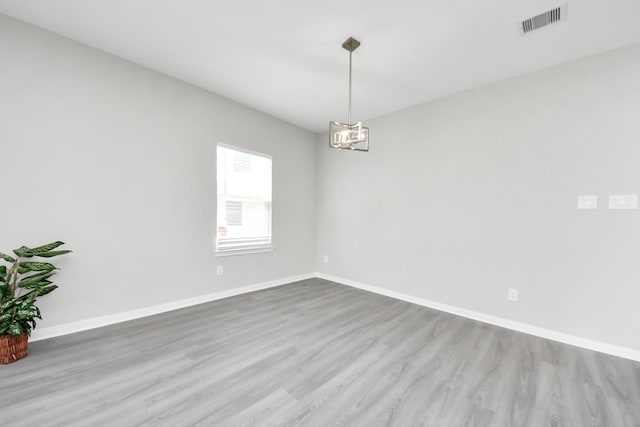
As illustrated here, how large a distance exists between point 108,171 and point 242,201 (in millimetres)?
1659

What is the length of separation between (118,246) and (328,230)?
3.13 meters

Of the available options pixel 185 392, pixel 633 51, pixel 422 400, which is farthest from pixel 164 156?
pixel 633 51

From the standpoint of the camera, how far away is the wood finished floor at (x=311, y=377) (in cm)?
154

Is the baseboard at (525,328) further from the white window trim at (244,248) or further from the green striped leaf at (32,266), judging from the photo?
the green striped leaf at (32,266)

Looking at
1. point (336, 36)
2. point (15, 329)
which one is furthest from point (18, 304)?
point (336, 36)

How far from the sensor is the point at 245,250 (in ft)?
12.7

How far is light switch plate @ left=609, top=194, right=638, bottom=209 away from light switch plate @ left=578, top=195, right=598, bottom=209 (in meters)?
0.09

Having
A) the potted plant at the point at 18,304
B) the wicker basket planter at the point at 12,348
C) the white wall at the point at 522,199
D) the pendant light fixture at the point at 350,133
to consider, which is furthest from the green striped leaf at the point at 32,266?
the white wall at the point at 522,199

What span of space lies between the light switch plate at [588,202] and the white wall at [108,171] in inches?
159

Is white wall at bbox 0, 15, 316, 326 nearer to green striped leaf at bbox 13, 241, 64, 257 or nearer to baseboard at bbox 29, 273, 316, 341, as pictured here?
baseboard at bbox 29, 273, 316, 341

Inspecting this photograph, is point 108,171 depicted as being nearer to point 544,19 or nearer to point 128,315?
point 128,315

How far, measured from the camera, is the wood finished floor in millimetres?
1538

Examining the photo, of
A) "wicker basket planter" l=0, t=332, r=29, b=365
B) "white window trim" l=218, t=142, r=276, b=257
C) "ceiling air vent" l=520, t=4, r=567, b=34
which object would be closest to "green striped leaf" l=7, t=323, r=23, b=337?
"wicker basket planter" l=0, t=332, r=29, b=365

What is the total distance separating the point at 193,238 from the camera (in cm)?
332
